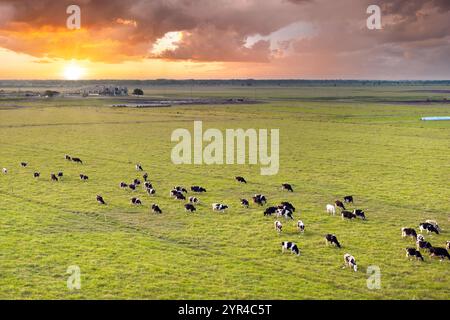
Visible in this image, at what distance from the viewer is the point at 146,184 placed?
33.3m

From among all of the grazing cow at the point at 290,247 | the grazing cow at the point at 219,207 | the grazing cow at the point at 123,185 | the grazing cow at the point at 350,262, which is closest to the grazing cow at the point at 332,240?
the grazing cow at the point at 290,247

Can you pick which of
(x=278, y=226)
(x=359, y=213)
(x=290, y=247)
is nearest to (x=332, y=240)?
(x=290, y=247)

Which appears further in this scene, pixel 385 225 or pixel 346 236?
pixel 385 225

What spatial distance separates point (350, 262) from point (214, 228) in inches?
311

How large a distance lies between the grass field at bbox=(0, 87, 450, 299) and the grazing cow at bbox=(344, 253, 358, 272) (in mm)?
273

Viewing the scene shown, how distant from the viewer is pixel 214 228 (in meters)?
24.4

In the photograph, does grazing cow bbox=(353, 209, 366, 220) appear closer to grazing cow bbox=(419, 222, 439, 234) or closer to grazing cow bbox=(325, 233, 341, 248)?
grazing cow bbox=(419, 222, 439, 234)

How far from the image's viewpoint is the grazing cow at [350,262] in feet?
61.6

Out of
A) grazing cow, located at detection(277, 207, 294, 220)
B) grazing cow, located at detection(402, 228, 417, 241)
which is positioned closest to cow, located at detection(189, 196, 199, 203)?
grazing cow, located at detection(277, 207, 294, 220)

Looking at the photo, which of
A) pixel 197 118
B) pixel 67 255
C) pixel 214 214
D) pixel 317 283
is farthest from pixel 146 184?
pixel 197 118

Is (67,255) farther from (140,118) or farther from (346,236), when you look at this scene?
(140,118)
